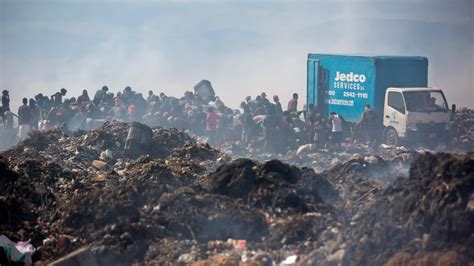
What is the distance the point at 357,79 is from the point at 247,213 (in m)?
12.5

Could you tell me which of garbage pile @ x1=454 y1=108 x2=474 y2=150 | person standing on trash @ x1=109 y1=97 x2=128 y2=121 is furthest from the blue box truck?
person standing on trash @ x1=109 y1=97 x2=128 y2=121

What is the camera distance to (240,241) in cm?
1005

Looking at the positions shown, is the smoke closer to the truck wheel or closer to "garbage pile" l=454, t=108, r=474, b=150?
"garbage pile" l=454, t=108, r=474, b=150

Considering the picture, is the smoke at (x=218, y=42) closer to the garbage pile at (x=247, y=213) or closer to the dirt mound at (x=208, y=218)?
the garbage pile at (x=247, y=213)

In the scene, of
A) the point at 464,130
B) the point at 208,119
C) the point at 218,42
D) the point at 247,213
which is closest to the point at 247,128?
the point at 208,119

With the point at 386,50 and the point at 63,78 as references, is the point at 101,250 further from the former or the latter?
the point at 386,50

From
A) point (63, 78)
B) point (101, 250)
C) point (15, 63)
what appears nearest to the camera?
point (101, 250)

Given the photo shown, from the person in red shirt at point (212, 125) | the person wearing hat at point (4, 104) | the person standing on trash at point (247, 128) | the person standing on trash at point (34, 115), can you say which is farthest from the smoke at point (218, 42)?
the person standing on trash at point (247, 128)

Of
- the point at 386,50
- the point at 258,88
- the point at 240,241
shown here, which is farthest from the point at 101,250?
the point at 386,50

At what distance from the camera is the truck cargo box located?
858 inches

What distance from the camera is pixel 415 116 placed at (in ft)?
67.4

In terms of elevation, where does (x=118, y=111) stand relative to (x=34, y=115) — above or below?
above

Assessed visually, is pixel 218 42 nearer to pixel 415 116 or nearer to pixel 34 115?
pixel 34 115

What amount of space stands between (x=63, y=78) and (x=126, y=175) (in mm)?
29527
